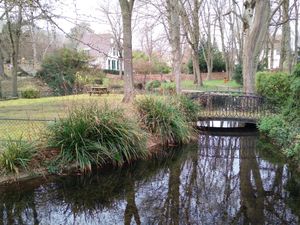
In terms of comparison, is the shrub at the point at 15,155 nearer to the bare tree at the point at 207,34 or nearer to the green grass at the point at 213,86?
the green grass at the point at 213,86

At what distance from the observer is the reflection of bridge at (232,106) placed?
11.5m

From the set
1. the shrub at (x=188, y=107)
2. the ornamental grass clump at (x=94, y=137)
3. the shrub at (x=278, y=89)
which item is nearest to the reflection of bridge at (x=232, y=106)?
the shrub at (x=278, y=89)

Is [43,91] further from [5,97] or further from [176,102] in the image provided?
[176,102]

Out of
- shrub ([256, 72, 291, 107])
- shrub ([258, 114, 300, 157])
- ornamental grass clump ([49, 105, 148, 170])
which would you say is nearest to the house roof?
ornamental grass clump ([49, 105, 148, 170])

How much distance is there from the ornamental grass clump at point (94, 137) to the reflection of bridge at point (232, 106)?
504 centimetres

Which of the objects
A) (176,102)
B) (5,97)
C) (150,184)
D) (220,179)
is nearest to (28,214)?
(150,184)

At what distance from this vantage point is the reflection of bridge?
11541 mm

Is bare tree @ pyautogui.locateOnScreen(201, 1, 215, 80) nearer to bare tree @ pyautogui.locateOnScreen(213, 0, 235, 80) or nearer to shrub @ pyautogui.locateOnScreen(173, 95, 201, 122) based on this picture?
bare tree @ pyautogui.locateOnScreen(213, 0, 235, 80)

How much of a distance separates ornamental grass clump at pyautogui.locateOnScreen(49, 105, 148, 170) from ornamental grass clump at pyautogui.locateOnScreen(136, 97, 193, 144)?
1.31 metres

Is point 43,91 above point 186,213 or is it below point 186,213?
above

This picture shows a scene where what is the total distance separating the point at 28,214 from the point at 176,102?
6.54m

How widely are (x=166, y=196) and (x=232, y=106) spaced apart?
7.32 m

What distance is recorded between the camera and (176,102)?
10.3 metres

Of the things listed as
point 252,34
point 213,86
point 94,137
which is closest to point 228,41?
point 213,86
